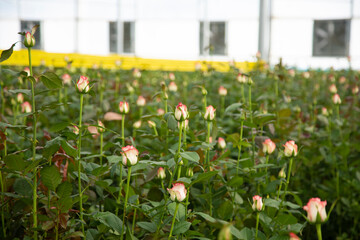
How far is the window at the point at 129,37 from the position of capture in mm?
10742

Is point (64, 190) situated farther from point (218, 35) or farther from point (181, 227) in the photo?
point (218, 35)

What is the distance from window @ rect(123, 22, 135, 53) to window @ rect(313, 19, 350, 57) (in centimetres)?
458

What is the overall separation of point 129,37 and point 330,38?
16.8 ft

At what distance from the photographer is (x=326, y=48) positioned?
988cm

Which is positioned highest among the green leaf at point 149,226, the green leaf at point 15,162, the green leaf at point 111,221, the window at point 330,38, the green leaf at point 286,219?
the window at point 330,38

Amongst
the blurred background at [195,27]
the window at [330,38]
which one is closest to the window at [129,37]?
the blurred background at [195,27]

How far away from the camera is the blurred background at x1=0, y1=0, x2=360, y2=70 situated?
374 inches

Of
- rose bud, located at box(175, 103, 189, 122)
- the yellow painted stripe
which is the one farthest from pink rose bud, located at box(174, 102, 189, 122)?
the yellow painted stripe

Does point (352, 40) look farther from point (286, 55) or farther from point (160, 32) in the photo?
point (160, 32)

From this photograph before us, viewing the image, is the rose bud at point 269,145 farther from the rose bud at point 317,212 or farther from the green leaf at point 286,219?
the rose bud at point 317,212

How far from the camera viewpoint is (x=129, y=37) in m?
11.0

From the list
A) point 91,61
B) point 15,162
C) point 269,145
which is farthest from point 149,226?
point 91,61

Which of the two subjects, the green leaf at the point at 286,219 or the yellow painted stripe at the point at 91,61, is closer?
the green leaf at the point at 286,219

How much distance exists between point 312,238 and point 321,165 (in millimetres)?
366
